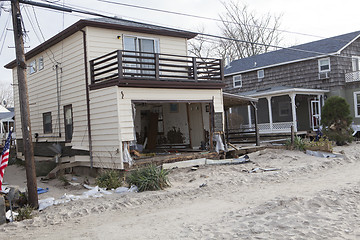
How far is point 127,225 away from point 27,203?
3.72m

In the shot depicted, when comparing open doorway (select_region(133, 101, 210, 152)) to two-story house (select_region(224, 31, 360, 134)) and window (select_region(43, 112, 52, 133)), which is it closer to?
window (select_region(43, 112, 52, 133))

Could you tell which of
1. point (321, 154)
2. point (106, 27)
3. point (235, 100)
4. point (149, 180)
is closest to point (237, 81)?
point (235, 100)

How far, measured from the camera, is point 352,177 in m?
11.6

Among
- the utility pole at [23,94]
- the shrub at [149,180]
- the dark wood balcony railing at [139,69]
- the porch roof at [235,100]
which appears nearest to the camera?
the utility pole at [23,94]

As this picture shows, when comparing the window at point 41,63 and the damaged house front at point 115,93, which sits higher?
the window at point 41,63

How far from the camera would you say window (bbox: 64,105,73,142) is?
51.7 ft

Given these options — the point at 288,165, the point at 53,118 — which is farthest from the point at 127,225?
the point at 53,118

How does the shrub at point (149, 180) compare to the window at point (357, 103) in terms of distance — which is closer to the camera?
the shrub at point (149, 180)

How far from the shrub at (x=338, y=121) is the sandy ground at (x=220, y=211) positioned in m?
8.00

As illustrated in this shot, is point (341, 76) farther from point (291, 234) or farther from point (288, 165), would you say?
point (291, 234)

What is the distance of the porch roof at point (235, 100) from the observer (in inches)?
680

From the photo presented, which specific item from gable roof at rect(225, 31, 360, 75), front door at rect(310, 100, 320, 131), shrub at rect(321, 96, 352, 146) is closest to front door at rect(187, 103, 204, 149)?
shrub at rect(321, 96, 352, 146)

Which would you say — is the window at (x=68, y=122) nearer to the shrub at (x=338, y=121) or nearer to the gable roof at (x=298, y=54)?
the shrub at (x=338, y=121)

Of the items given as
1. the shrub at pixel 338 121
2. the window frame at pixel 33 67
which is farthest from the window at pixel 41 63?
the shrub at pixel 338 121
